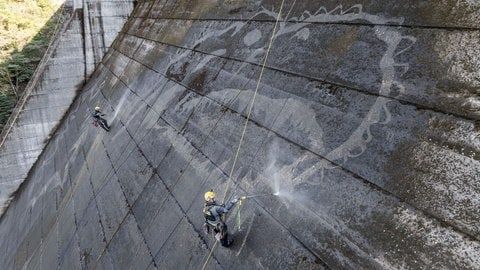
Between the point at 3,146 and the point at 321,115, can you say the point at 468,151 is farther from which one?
the point at 3,146

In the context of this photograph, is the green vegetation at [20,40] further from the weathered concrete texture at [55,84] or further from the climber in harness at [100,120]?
the climber in harness at [100,120]

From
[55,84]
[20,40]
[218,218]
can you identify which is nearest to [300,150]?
[218,218]

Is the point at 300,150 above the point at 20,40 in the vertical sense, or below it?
above

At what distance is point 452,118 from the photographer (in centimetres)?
322

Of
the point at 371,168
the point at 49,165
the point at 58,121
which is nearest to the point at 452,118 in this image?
the point at 371,168

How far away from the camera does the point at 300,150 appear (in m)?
4.34

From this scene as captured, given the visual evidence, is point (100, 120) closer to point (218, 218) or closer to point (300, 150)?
point (218, 218)

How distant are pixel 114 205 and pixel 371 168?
527cm

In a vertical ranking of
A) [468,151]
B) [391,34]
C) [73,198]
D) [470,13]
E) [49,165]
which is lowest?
[49,165]

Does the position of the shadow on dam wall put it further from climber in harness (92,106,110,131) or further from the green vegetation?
the green vegetation

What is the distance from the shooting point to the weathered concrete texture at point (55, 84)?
14.1 metres

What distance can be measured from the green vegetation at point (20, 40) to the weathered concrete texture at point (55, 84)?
707cm

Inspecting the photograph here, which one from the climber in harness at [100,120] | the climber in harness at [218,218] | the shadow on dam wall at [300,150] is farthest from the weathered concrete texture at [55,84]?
the climber in harness at [218,218]

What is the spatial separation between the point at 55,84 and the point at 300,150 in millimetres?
13135
